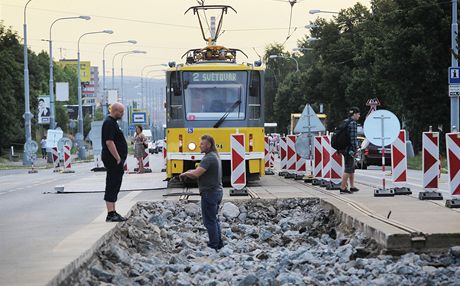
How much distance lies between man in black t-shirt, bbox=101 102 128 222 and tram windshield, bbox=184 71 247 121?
9.85 metres

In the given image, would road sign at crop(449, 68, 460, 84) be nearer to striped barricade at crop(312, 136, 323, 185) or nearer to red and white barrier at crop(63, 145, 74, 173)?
striped barricade at crop(312, 136, 323, 185)

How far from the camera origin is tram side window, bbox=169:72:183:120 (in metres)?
23.7

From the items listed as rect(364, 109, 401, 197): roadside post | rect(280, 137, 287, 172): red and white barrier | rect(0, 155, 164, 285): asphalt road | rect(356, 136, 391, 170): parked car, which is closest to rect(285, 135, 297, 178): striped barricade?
rect(280, 137, 287, 172): red and white barrier

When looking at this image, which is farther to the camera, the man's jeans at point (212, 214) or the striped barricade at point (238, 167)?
the striped barricade at point (238, 167)

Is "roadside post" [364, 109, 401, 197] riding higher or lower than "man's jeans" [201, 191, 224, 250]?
higher

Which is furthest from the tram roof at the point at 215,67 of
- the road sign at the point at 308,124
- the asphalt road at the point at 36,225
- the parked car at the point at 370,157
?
the parked car at the point at 370,157

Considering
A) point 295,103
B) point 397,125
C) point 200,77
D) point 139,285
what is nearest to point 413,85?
point 200,77

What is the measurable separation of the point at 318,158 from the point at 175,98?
159 inches

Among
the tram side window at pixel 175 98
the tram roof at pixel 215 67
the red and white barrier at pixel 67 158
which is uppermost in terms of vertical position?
the tram roof at pixel 215 67

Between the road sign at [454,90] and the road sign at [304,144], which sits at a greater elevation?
the road sign at [454,90]

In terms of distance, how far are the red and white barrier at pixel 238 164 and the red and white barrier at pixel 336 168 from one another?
243 centimetres

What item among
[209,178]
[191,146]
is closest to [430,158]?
[209,178]

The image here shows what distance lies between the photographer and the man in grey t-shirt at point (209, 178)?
13.3 metres

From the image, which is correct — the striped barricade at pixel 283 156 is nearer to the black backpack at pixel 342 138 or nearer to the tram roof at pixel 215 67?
the tram roof at pixel 215 67
